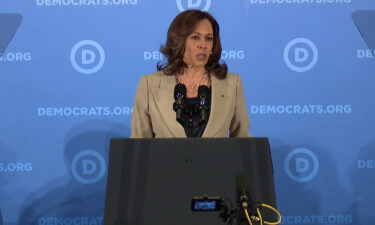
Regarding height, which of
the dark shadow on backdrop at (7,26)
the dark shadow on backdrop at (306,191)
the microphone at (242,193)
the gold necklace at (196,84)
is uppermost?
the dark shadow on backdrop at (7,26)

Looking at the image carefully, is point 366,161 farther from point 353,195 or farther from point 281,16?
point 281,16

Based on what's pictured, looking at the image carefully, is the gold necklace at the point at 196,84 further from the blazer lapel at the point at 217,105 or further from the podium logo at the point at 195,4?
the podium logo at the point at 195,4

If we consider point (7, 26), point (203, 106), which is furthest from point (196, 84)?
point (7, 26)

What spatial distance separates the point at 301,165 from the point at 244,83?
0.70m

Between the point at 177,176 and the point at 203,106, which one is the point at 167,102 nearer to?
the point at 203,106

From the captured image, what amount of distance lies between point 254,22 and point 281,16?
0.19m

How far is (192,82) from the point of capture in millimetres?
2527

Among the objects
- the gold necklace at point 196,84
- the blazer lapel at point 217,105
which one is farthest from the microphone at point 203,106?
the gold necklace at point 196,84

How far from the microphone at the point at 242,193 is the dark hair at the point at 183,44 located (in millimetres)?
1194

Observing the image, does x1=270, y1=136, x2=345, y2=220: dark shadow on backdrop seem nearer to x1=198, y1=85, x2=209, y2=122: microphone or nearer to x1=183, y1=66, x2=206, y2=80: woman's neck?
→ x1=183, y1=66, x2=206, y2=80: woman's neck

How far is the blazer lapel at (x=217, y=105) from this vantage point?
2318 millimetres

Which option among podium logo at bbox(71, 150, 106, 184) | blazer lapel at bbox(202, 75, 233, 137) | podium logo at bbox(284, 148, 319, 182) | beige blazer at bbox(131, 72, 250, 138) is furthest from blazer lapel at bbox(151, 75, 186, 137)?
podium logo at bbox(284, 148, 319, 182)

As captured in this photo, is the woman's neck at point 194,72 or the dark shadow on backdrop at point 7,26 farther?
the dark shadow on backdrop at point 7,26

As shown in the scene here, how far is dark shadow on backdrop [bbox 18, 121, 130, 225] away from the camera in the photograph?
3.62 meters
